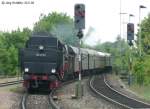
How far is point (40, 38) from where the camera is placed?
29.3 meters

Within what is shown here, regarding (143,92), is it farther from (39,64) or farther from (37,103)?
(37,103)

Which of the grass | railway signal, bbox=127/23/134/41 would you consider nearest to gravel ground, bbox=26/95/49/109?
the grass

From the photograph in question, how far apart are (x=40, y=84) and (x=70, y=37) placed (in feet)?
213

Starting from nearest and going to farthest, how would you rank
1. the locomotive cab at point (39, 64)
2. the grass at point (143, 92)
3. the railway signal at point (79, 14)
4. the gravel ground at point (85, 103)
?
1. the gravel ground at point (85, 103)
2. the railway signal at point (79, 14)
3. the locomotive cab at point (39, 64)
4. the grass at point (143, 92)

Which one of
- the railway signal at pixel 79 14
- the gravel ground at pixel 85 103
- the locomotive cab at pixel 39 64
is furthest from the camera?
the locomotive cab at pixel 39 64

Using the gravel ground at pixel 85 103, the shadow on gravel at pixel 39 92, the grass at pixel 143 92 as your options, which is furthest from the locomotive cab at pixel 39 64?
the grass at pixel 143 92

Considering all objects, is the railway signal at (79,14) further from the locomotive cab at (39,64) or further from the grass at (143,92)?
the grass at (143,92)

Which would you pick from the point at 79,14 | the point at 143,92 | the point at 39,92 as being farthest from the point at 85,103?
the point at 143,92

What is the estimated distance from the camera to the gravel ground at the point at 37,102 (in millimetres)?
21325

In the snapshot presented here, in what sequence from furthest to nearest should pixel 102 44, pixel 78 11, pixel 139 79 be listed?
1. pixel 102 44
2. pixel 139 79
3. pixel 78 11

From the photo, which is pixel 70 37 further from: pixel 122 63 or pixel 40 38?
pixel 40 38

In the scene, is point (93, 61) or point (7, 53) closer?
point (93, 61)

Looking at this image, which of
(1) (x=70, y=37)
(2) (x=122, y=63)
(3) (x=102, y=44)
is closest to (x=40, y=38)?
(2) (x=122, y=63)

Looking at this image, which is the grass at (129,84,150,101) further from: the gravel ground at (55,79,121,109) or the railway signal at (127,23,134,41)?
the railway signal at (127,23,134,41)
